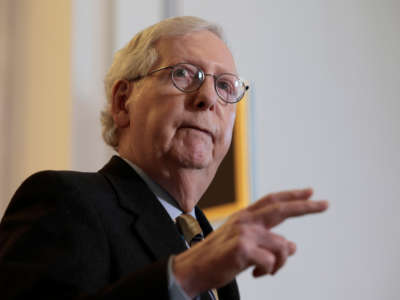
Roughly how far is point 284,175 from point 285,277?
55 cm

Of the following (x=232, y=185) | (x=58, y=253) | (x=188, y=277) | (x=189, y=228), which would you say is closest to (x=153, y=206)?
(x=189, y=228)

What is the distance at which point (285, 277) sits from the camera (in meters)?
2.90

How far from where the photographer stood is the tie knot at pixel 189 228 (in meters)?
1.64

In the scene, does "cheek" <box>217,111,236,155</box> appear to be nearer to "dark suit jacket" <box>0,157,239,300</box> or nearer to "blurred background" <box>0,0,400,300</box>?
"dark suit jacket" <box>0,157,239,300</box>

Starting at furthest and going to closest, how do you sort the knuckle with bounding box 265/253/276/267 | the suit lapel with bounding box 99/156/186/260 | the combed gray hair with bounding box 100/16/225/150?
the combed gray hair with bounding box 100/16/225/150, the suit lapel with bounding box 99/156/186/260, the knuckle with bounding box 265/253/276/267

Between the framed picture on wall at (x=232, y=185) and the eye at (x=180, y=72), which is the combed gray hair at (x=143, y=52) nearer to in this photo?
the eye at (x=180, y=72)

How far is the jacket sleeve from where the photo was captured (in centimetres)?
110

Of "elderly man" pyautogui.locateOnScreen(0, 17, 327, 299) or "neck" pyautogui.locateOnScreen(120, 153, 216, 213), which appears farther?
"neck" pyautogui.locateOnScreen(120, 153, 216, 213)

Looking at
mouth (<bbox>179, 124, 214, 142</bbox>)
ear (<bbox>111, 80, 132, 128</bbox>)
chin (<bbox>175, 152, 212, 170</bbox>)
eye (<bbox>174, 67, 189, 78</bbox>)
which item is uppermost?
eye (<bbox>174, 67, 189, 78</bbox>)

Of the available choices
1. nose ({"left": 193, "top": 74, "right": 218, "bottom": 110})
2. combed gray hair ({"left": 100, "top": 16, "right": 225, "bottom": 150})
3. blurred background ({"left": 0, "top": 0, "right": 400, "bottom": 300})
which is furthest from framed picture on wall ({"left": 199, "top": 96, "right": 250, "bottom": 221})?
nose ({"left": 193, "top": 74, "right": 218, "bottom": 110})

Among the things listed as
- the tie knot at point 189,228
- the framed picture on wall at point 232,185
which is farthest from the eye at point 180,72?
the framed picture on wall at point 232,185

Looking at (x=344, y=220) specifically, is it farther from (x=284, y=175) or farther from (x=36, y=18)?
(x=36, y=18)

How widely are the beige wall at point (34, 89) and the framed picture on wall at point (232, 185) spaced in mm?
754

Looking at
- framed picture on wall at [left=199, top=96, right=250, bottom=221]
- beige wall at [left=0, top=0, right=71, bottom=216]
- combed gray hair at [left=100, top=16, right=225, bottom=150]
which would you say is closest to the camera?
combed gray hair at [left=100, top=16, right=225, bottom=150]
